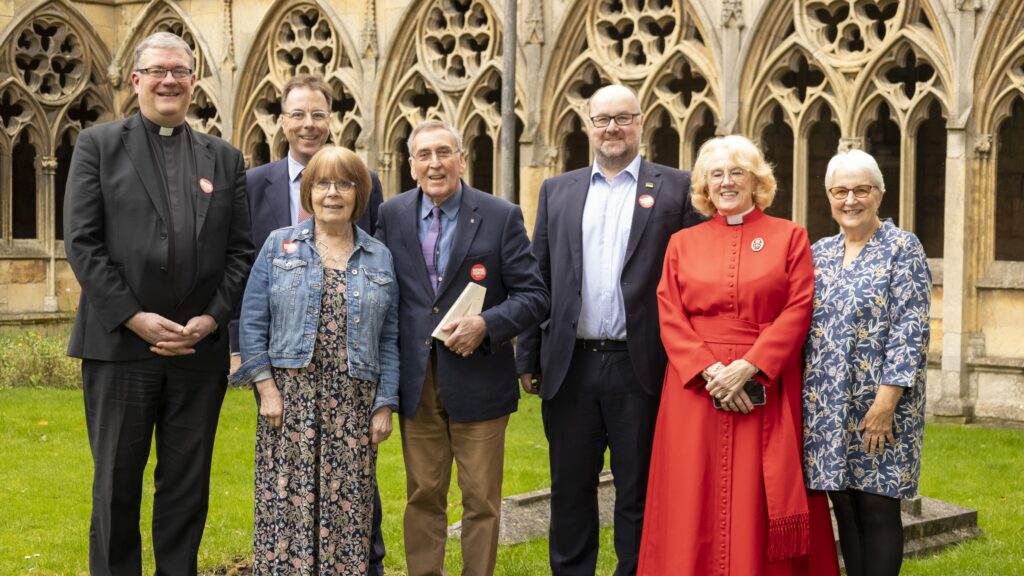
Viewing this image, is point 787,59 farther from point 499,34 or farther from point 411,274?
point 411,274

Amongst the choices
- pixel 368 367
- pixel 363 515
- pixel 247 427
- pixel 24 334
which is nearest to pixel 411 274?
pixel 368 367

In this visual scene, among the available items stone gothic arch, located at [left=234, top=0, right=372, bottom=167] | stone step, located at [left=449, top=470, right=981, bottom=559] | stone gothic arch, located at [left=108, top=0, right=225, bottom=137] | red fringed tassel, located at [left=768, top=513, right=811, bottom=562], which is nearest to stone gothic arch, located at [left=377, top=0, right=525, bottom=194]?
stone gothic arch, located at [left=234, top=0, right=372, bottom=167]

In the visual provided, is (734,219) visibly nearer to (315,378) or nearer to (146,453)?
(315,378)

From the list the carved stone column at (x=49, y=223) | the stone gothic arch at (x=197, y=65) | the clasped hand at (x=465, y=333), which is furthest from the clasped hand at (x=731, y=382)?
the carved stone column at (x=49, y=223)

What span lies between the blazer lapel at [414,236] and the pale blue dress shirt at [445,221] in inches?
1.0

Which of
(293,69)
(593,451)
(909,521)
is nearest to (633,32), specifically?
(293,69)

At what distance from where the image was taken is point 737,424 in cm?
446

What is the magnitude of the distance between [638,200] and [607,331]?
51 centimetres

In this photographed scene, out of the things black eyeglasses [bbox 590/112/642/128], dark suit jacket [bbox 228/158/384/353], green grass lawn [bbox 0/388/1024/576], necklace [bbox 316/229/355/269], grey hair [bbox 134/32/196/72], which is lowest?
green grass lawn [bbox 0/388/1024/576]

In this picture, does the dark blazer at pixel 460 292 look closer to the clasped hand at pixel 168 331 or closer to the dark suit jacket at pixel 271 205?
the dark suit jacket at pixel 271 205

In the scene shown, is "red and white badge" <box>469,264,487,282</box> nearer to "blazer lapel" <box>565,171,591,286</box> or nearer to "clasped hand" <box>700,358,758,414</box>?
"blazer lapel" <box>565,171,591,286</box>

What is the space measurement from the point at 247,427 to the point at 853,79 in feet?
19.0

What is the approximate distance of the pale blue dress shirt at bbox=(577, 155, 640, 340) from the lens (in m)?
4.90

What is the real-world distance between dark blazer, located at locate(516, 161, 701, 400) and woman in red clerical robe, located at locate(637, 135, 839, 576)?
23cm
